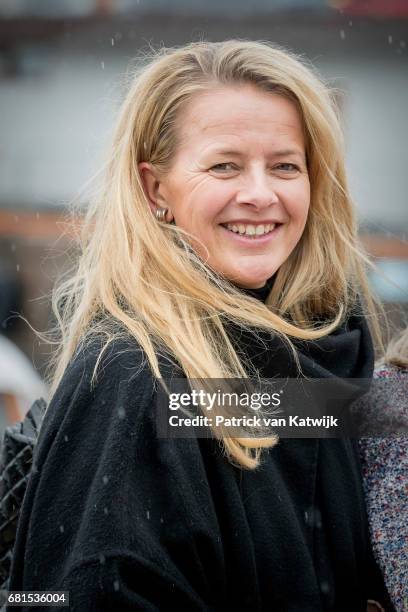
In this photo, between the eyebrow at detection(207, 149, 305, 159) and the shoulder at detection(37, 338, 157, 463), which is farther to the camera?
the eyebrow at detection(207, 149, 305, 159)

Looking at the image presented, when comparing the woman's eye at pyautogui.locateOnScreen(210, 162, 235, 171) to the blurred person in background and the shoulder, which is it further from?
the blurred person in background

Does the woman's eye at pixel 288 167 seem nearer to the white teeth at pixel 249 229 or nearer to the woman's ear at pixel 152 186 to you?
the white teeth at pixel 249 229

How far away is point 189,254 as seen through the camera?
5.82 feet

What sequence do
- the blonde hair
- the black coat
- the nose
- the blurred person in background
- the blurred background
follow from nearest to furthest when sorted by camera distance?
the black coat
the blonde hair
the nose
the blurred person in background
the blurred background

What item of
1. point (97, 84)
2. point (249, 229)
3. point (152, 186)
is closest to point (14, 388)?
point (152, 186)

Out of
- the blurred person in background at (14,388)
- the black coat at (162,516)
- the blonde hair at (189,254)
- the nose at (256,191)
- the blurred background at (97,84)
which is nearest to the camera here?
the black coat at (162,516)

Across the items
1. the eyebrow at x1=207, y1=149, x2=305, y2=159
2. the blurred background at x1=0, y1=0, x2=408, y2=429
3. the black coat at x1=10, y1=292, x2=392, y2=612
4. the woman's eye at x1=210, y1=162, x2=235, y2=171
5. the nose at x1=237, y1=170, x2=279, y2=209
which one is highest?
the blurred background at x1=0, y1=0, x2=408, y2=429

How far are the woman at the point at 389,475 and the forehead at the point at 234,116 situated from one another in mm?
674

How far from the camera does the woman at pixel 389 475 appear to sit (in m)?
1.73

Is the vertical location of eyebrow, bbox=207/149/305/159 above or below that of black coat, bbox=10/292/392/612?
above

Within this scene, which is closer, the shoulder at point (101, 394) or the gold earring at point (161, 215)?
the shoulder at point (101, 394)

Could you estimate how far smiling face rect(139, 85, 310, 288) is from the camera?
1.75 meters

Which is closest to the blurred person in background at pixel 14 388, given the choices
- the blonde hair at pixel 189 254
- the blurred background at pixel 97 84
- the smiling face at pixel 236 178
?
the blurred background at pixel 97 84

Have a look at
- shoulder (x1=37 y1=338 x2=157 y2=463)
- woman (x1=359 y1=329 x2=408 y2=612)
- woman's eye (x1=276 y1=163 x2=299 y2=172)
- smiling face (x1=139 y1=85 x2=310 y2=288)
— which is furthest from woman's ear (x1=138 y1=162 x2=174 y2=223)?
woman (x1=359 y1=329 x2=408 y2=612)
